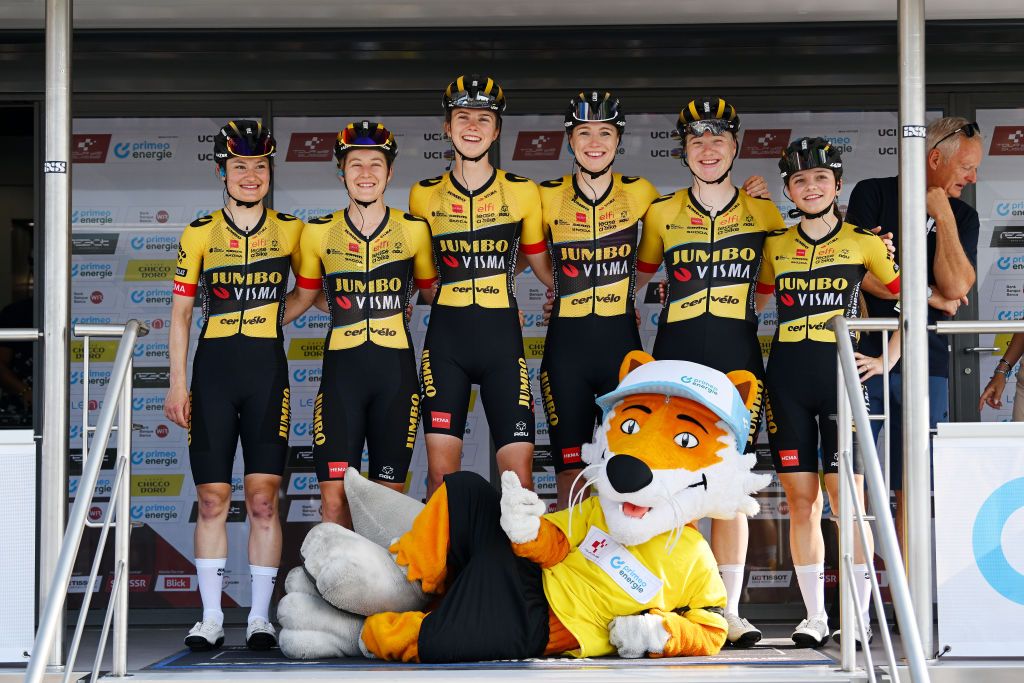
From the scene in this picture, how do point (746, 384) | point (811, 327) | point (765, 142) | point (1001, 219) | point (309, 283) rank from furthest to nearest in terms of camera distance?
point (765, 142), point (1001, 219), point (309, 283), point (811, 327), point (746, 384)

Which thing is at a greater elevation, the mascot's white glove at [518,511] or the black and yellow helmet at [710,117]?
the black and yellow helmet at [710,117]

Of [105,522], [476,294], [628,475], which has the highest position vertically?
[476,294]

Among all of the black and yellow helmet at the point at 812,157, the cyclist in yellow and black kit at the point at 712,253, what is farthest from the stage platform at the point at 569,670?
the black and yellow helmet at the point at 812,157

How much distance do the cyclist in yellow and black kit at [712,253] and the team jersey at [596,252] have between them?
13cm

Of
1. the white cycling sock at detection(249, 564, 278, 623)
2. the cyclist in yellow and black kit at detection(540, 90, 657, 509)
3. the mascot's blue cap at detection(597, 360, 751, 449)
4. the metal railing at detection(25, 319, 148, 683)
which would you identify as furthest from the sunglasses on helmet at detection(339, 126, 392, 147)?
the white cycling sock at detection(249, 564, 278, 623)

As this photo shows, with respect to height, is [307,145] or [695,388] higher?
[307,145]

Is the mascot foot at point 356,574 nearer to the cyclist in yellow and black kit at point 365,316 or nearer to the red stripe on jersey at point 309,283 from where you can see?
the cyclist in yellow and black kit at point 365,316

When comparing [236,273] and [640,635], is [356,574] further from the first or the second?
[236,273]

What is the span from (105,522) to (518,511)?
1.29 meters

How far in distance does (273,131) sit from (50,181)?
2.09m

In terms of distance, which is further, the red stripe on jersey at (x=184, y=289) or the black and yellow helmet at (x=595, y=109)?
the red stripe on jersey at (x=184, y=289)

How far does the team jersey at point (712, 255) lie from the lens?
15.2 ft

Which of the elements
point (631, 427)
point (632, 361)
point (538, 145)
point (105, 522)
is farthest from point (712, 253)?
point (105, 522)

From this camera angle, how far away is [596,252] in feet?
15.4
